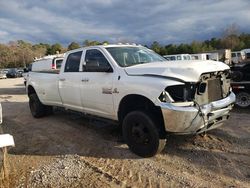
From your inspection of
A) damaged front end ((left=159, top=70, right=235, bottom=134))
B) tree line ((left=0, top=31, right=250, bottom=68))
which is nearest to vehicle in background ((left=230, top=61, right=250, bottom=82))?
damaged front end ((left=159, top=70, right=235, bottom=134))

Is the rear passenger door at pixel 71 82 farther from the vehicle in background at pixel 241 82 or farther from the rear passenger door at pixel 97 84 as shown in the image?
the vehicle in background at pixel 241 82

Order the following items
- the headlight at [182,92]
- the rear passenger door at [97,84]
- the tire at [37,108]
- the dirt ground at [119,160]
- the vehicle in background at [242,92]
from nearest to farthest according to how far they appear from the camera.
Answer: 1. the dirt ground at [119,160]
2. the headlight at [182,92]
3. the rear passenger door at [97,84]
4. the vehicle in background at [242,92]
5. the tire at [37,108]

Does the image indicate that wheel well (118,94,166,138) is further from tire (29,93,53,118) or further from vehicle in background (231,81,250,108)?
vehicle in background (231,81,250,108)

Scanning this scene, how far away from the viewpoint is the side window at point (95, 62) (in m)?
5.72

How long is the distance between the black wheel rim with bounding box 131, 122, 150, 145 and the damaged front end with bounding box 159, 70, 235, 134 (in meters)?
0.42

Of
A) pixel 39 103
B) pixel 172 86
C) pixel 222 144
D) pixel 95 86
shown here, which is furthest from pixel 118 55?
pixel 39 103

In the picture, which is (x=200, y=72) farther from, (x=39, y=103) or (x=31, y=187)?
(x=39, y=103)

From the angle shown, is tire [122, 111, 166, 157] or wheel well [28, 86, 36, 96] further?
wheel well [28, 86, 36, 96]

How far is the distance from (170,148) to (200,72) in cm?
169

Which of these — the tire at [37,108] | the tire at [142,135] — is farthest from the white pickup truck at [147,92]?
the tire at [37,108]

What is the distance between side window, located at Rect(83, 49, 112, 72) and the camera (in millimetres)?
5718

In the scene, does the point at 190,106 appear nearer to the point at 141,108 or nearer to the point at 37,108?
the point at 141,108

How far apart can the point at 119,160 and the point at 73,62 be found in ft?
9.04

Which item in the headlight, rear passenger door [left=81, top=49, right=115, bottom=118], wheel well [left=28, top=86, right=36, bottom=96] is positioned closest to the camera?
the headlight
